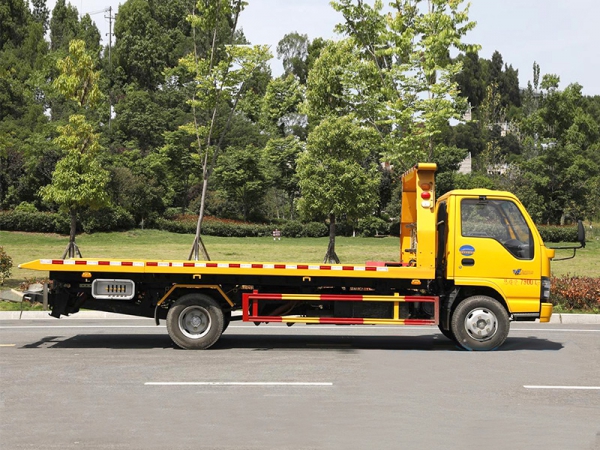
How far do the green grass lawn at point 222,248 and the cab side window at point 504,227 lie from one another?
22.1 m

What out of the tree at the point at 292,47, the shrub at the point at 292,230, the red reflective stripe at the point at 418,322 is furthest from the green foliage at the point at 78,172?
the tree at the point at 292,47

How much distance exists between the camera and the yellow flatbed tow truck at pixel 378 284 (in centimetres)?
1257

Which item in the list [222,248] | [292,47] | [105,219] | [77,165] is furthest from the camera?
[292,47]

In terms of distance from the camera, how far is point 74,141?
36375mm

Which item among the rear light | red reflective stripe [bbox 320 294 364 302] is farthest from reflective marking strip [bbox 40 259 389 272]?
the rear light

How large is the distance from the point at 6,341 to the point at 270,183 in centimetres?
5001

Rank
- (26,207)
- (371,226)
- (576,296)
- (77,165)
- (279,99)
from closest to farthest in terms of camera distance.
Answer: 1. (576,296)
2. (77,165)
3. (26,207)
4. (371,226)
5. (279,99)

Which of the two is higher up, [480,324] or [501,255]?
[501,255]

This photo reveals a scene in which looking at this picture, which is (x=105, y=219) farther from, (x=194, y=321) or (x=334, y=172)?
(x=194, y=321)

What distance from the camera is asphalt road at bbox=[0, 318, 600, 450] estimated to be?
23.9ft

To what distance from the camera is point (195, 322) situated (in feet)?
41.4

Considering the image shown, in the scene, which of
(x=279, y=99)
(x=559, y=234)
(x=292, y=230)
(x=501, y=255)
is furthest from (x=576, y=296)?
(x=279, y=99)

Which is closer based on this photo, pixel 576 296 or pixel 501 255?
pixel 501 255

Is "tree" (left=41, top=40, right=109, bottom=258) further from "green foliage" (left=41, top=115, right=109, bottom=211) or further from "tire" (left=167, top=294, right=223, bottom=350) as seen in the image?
"tire" (left=167, top=294, right=223, bottom=350)
